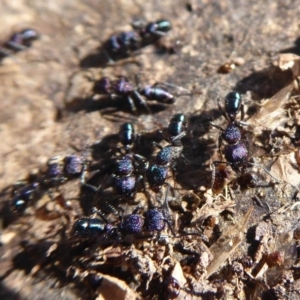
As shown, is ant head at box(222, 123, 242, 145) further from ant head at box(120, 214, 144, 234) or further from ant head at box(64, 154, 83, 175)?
ant head at box(64, 154, 83, 175)

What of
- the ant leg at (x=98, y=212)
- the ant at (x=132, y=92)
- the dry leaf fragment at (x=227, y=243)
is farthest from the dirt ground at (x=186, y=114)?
the ant leg at (x=98, y=212)

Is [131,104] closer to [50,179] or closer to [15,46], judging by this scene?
[50,179]

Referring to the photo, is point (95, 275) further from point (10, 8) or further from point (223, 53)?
point (10, 8)

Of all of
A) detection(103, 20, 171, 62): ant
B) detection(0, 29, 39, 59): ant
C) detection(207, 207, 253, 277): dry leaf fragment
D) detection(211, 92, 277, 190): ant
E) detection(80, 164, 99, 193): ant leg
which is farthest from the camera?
detection(0, 29, 39, 59): ant

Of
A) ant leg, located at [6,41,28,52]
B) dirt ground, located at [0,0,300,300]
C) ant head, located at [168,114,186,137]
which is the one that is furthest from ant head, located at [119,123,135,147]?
ant leg, located at [6,41,28,52]

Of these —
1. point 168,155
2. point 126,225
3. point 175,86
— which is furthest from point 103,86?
point 126,225

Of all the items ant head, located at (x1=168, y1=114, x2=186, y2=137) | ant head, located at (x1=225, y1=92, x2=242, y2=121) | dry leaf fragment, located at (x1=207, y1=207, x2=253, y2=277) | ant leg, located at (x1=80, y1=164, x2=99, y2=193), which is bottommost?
ant leg, located at (x1=80, y1=164, x2=99, y2=193)
